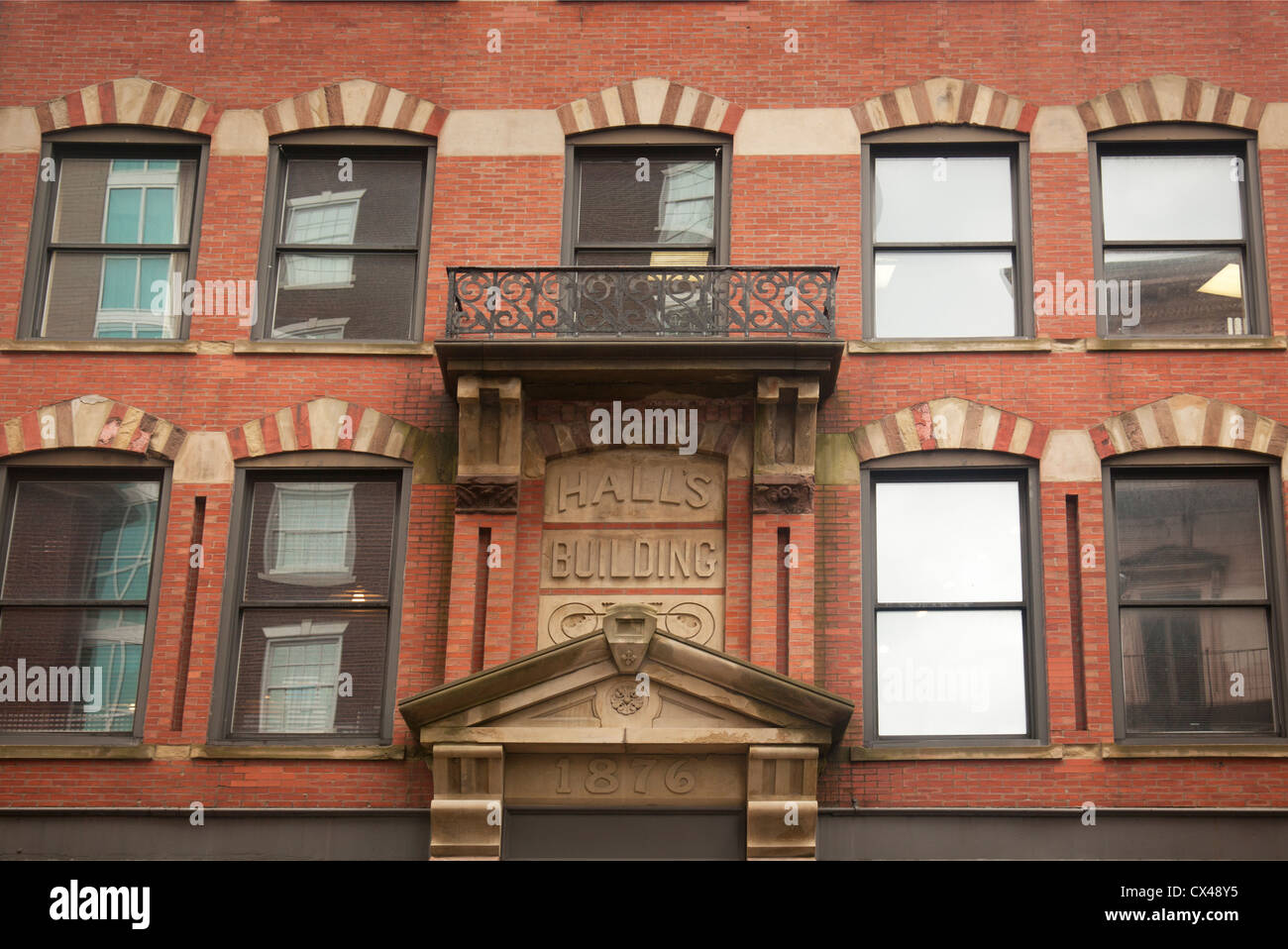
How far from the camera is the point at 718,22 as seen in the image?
1493cm

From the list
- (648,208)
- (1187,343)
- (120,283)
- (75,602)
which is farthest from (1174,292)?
(75,602)

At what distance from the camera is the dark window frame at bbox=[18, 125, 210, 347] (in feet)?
47.1

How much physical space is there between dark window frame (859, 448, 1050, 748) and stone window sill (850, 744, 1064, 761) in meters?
0.09

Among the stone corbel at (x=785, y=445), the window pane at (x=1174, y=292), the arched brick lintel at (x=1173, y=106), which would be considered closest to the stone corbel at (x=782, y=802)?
the stone corbel at (x=785, y=445)

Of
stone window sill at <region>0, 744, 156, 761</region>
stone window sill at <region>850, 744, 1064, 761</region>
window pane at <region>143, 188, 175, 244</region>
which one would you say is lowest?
stone window sill at <region>0, 744, 156, 761</region>

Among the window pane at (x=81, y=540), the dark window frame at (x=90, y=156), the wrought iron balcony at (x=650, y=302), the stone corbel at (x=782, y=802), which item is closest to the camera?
the stone corbel at (x=782, y=802)

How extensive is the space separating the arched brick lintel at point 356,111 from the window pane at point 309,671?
4.65 meters

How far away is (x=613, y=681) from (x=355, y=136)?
5931 mm

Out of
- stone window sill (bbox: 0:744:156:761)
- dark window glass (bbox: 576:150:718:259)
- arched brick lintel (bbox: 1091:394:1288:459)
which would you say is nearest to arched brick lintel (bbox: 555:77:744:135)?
dark window glass (bbox: 576:150:718:259)

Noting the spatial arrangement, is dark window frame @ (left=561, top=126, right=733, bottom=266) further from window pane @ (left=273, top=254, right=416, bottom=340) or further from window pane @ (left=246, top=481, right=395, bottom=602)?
window pane @ (left=246, top=481, right=395, bottom=602)

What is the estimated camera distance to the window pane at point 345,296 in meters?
14.3

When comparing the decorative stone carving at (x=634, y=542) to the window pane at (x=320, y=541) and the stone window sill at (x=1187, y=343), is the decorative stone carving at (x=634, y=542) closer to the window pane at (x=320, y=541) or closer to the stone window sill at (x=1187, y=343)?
the window pane at (x=320, y=541)

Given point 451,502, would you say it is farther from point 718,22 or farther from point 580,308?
point 718,22
